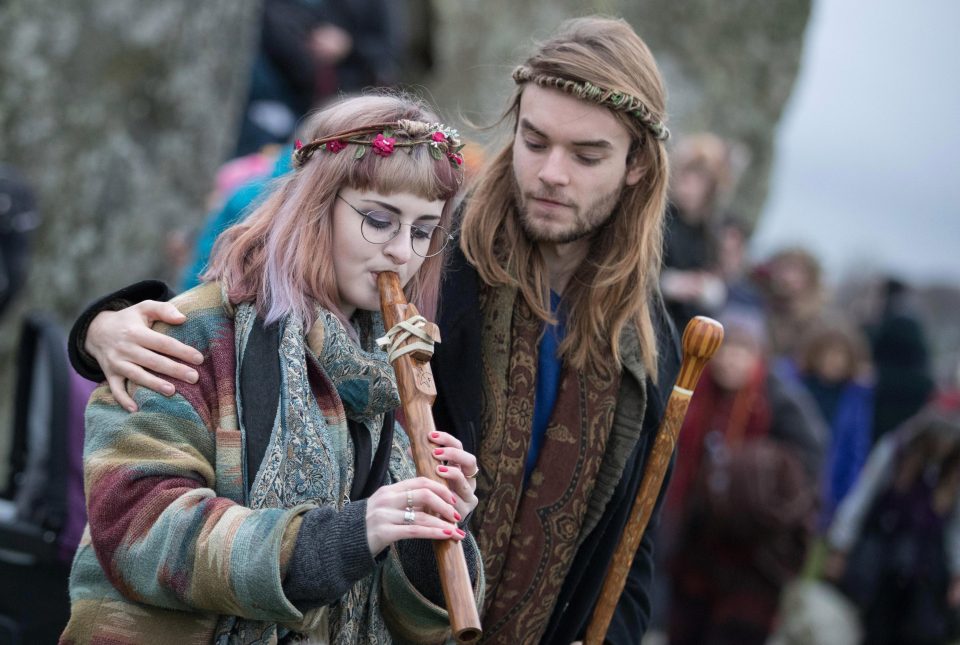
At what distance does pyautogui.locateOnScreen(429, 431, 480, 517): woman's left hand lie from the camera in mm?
2232

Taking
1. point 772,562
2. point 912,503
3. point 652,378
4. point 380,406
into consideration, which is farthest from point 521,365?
point 912,503

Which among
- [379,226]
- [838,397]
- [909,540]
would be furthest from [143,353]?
[838,397]

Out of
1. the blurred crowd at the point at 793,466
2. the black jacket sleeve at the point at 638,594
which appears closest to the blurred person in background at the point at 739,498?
the blurred crowd at the point at 793,466

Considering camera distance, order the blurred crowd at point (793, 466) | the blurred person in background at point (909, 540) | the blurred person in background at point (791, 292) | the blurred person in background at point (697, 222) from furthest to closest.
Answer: the blurred person in background at point (791, 292), the blurred person in background at point (909, 540), the blurred crowd at point (793, 466), the blurred person in background at point (697, 222)

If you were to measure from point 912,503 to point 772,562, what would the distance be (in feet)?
4.97

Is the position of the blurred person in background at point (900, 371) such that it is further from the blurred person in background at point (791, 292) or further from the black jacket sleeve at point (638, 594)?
the black jacket sleeve at point (638, 594)

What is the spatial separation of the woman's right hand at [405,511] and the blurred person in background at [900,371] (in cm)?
677

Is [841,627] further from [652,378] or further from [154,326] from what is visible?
[154,326]

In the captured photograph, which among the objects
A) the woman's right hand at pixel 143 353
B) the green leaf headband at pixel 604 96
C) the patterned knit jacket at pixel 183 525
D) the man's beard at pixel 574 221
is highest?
the green leaf headband at pixel 604 96

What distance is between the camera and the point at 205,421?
→ 2.20 meters

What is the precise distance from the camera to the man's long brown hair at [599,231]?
288 centimetres

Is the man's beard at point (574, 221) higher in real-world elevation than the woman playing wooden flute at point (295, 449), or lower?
higher

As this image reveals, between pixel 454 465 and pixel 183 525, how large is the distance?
0.51 m

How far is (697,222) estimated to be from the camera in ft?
19.4
